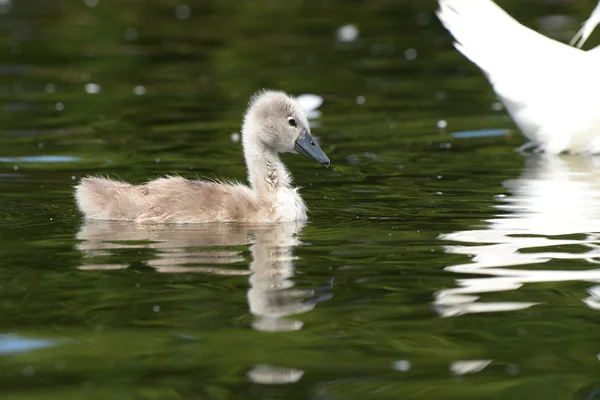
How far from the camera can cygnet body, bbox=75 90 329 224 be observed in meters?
8.31

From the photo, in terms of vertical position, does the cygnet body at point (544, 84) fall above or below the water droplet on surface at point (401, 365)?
above

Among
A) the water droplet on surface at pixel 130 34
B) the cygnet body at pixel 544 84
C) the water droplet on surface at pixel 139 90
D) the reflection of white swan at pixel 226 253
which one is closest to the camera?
the reflection of white swan at pixel 226 253

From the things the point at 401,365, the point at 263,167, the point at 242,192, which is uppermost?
the point at 263,167

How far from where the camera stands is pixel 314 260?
716 centimetres

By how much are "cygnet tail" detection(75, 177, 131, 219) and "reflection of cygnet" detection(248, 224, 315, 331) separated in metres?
1.03

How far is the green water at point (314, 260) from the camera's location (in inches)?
209

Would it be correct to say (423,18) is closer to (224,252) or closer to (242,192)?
(242,192)

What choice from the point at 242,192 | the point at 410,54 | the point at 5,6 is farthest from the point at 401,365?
the point at 5,6

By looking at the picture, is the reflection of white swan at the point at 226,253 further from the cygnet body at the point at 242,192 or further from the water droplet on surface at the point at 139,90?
the water droplet on surface at the point at 139,90

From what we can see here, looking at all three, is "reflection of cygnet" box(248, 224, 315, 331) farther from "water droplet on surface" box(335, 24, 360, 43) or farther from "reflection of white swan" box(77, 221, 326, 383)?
"water droplet on surface" box(335, 24, 360, 43)

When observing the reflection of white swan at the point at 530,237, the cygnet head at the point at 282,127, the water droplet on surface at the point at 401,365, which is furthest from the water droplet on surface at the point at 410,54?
the water droplet on surface at the point at 401,365

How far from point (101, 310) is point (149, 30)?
13.6 meters

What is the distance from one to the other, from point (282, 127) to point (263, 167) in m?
0.28

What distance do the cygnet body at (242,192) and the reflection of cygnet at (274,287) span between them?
0.50m
